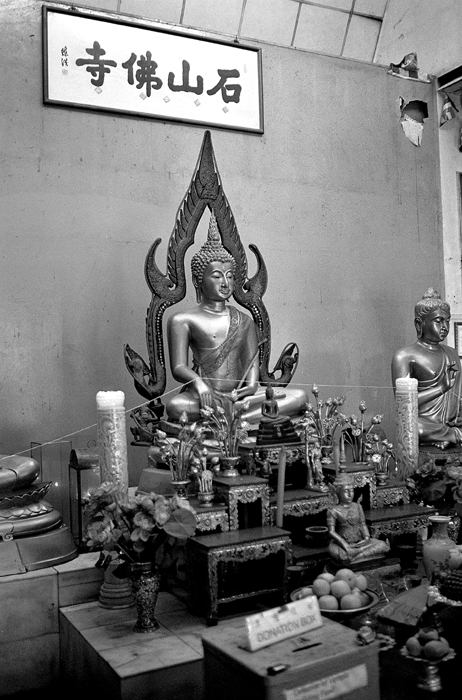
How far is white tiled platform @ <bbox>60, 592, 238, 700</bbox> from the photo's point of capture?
2369 mm

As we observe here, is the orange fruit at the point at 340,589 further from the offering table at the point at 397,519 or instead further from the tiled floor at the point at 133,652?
the offering table at the point at 397,519

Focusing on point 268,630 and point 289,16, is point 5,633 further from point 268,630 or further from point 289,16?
point 289,16

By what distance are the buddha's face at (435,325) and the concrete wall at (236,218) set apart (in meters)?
0.78

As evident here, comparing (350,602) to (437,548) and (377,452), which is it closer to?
(437,548)

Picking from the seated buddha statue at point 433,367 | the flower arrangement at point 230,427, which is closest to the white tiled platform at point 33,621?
the flower arrangement at point 230,427

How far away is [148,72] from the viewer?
513 cm

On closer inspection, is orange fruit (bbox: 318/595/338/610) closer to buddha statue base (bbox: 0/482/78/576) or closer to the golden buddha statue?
buddha statue base (bbox: 0/482/78/576)

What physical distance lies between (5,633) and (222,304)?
2.30 metres

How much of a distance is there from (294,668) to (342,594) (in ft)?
2.56

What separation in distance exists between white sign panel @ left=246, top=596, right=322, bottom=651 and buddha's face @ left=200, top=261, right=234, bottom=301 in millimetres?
2588

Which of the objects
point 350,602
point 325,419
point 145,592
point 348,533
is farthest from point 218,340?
point 350,602

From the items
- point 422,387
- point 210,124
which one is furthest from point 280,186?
point 422,387

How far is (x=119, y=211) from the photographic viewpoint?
16.5 feet

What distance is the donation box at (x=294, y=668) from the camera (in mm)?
1741
